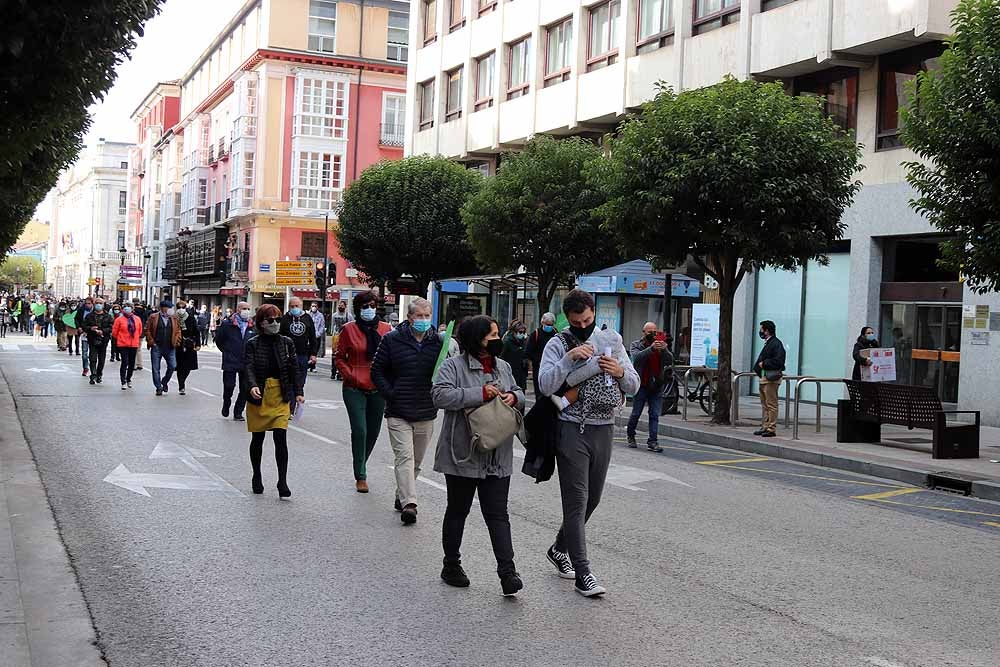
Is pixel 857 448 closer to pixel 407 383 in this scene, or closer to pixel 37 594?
pixel 407 383

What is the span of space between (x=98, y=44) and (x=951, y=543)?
7.36 metres

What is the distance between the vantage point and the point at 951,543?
9.38 meters

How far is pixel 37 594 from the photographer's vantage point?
256 inches

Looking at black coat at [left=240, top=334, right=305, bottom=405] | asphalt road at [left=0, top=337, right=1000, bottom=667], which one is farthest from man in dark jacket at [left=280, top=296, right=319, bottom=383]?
black coat at [left=240, top=334, right=305, bottom=405]

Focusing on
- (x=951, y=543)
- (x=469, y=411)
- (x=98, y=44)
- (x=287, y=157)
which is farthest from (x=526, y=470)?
(x=287, y=157)

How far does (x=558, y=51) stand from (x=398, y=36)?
1115 inches

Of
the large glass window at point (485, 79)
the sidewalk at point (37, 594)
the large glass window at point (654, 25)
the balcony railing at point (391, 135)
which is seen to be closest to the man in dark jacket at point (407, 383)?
the sidewalk at point (37, 594)

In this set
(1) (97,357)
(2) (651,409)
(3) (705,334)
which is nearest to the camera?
(2) (651,409)

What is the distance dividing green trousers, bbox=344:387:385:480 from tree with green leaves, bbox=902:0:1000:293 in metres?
7.63

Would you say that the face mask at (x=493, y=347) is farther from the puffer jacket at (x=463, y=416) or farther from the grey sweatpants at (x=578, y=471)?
the grey sweatpants at (x=578, y=471)

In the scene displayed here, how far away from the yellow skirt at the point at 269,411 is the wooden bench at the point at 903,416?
9.01 metres

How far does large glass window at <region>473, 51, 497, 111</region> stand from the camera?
122 feet

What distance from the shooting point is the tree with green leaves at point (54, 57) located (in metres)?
4.95

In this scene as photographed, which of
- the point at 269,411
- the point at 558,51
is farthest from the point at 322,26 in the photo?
the point at 269,411
